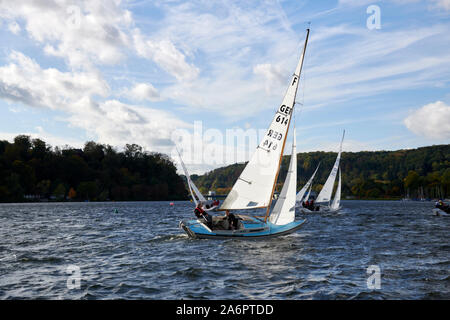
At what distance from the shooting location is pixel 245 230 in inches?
972

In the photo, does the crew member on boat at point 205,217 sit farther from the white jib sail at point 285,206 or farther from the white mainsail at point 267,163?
the white jib sail at point 285,206

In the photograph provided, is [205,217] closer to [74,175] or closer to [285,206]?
[285,206]

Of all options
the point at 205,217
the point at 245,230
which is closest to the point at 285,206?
the point at 245,230

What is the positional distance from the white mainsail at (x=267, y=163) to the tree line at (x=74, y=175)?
423 feet

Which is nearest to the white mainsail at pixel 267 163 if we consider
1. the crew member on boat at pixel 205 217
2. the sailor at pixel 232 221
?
the sailor at pixel 232 221

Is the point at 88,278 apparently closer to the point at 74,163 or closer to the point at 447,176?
the point at 74,163

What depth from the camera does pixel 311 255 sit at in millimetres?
21266

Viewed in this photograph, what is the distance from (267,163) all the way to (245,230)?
181 inches

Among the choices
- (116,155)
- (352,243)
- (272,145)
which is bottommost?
(352,243)

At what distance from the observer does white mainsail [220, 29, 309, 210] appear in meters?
25.6

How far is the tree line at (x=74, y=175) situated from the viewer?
463ft

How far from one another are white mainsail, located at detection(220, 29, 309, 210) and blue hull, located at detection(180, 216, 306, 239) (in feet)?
4.25

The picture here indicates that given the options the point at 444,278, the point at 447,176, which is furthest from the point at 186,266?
the point at 447,176
